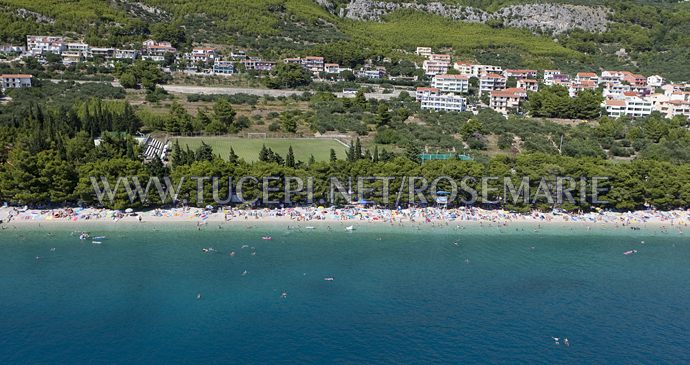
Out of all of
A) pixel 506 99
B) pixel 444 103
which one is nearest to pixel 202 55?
pixel 444 103

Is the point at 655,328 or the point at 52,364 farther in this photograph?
the point at 655,328

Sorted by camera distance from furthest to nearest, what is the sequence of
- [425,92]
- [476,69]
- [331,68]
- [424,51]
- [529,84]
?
[424,51], [476,69], [331,68], [529,84], [425,92]

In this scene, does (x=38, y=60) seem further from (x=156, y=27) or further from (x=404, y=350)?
(x=404, y=350)

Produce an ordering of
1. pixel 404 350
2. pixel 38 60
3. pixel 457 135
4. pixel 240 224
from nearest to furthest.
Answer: pixel 404 350 → pixel 240 224 → pixel 457 135 → pixel 38 60

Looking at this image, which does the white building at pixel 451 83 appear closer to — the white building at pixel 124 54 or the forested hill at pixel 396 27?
the forested hill at pixel 396 27

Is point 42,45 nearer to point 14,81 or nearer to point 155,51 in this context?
point 155,51

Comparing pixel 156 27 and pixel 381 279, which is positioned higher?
pixel 156 27

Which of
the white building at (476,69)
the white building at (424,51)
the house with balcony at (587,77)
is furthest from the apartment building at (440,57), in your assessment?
the house with balcony at (587,77)

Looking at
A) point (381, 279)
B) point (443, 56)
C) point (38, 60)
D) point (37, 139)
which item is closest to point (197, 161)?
point (37, 139)
